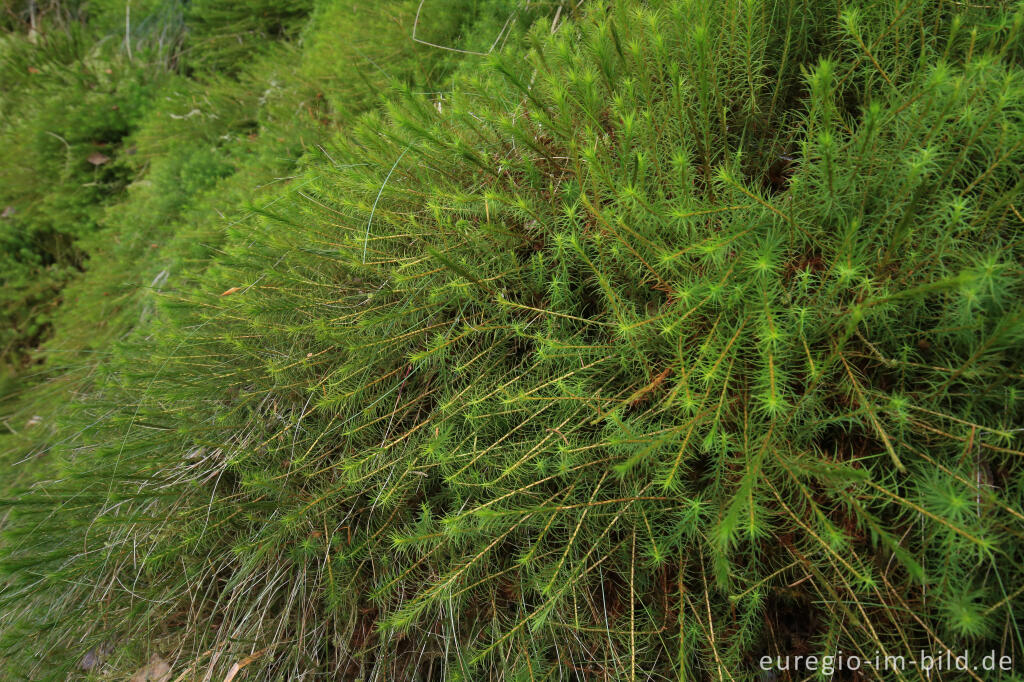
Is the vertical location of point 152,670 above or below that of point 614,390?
below

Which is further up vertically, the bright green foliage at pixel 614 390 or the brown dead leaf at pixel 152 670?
the bright green foliage at pixel 614 390

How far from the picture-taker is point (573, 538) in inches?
52.6

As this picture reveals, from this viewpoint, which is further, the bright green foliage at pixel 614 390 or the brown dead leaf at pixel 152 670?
the brown dead leaf at pixel 152 670

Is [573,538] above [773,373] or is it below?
below

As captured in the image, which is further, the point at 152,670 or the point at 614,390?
the point at 152,670

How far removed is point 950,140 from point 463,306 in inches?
47.6

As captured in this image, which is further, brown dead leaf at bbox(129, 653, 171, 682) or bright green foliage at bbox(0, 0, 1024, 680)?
brown dead leaf at bbox(129, 653, 171, 682)

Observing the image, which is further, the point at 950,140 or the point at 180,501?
the point at 180,501

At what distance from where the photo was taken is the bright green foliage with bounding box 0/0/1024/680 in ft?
3.75

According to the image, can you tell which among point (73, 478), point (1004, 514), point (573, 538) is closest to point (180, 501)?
point (73, 478)

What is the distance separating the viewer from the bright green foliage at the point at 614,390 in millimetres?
1142

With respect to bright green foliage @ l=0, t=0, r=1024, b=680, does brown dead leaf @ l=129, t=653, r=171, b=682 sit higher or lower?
lower

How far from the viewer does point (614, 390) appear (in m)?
1.47

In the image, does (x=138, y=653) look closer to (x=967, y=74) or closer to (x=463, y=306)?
(x=463, y=306)
